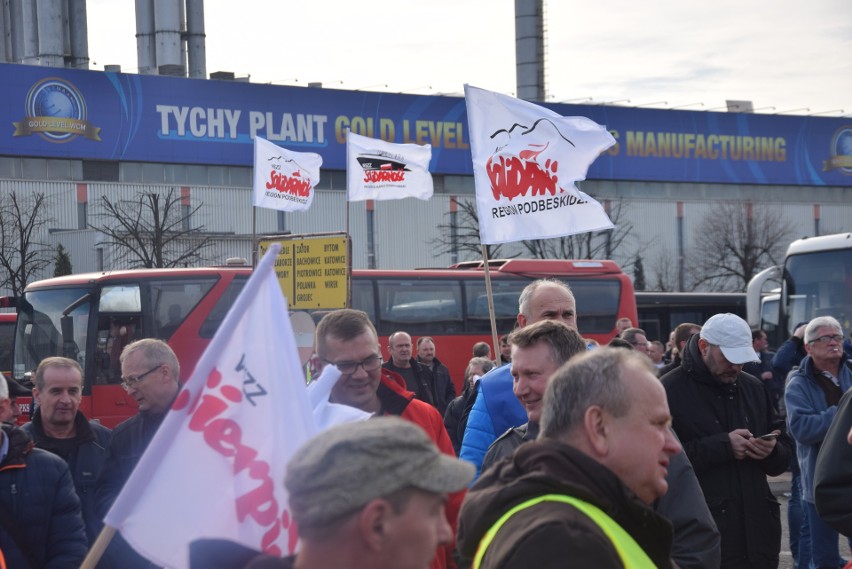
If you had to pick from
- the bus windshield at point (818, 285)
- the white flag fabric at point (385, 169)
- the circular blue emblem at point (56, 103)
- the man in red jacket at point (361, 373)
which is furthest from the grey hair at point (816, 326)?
the circular blue emblem at point (56, 103)

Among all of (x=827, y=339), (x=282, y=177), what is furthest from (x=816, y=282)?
(x=827, y=339)

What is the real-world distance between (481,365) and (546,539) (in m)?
10.4

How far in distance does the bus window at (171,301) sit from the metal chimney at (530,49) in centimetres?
3557

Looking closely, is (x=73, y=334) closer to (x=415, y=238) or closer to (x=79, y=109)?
(x=79, y=109)

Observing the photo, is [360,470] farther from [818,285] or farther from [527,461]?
[818,285]

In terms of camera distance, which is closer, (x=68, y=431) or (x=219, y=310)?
(x=68, y=431)

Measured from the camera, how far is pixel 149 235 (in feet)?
124

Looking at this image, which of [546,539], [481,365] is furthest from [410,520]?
[481,365]

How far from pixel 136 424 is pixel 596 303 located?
65.3ft

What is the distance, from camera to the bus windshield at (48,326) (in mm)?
18344

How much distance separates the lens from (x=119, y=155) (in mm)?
43656

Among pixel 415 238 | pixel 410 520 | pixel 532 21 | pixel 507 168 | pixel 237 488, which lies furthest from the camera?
pixel 532 21

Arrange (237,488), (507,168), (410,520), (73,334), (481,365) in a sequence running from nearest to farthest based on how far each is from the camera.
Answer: (410,520), (237,488), (507,168), (481,365), (73,334)

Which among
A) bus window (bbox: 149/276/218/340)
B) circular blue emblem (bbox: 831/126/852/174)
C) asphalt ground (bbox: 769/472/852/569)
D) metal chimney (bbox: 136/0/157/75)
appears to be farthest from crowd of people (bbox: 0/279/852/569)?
circular blue emblem (bbox: 831/126/852/174)
